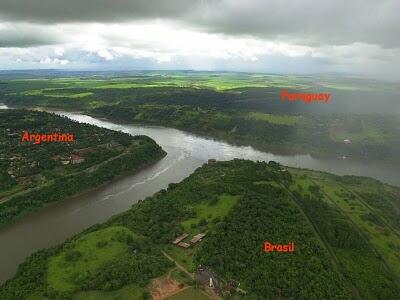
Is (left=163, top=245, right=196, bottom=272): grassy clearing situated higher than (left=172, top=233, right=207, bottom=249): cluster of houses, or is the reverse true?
(left=172, top=233, right=207, bottom=249): cluster of houses

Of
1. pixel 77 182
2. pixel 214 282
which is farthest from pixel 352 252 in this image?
pixel 77 182

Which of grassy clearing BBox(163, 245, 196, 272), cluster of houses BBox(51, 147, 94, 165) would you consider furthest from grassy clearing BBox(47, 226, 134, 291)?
cluster of houses BBox(51, 147, 94, 165)

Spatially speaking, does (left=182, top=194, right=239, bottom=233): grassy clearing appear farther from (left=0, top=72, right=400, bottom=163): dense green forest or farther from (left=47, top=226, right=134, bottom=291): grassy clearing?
(left=0, top=72, right=400, bottom=163): dense green forest

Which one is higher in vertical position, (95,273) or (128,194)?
→ (95,273)

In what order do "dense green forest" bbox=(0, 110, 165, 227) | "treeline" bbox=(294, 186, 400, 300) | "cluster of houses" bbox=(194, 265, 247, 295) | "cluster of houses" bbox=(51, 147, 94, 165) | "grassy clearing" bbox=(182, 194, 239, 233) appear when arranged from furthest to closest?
"cluster of houses" bbox=(51, 147, 94, 165)
"dense green forest" bbox=(0, 110, 165, 227)
"grassy clearing" bbox=(182, 194, 239, 233)
"treeline" bbox=(294, 186, 400, 300)
"cluster of houses" bbox=(194, 265, 247, 295)

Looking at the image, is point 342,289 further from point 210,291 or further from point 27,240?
point 27,240

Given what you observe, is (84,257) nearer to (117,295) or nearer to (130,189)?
(117,295)

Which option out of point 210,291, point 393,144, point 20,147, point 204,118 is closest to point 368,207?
point 210,291
